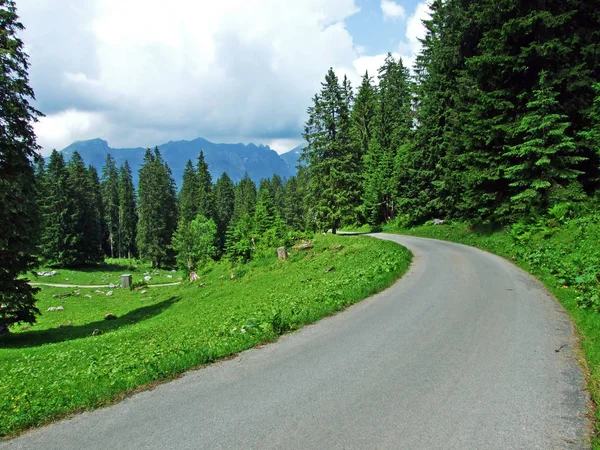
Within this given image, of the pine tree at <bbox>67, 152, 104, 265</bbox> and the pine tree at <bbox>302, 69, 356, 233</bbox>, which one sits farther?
the pine tree at <bbox>67, 152, 104, 265</bbox>

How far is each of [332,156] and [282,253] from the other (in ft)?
48.5

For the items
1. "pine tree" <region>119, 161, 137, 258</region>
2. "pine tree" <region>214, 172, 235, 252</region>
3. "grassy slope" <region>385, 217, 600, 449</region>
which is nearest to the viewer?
"grassy slope" <region>385, 217, 600, 449</region>

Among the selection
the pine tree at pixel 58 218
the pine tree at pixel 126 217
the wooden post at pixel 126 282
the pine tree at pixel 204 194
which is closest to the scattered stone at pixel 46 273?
the pine tree at pixel 58 218

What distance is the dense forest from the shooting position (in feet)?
58.0

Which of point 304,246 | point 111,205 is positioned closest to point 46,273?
point 111,205

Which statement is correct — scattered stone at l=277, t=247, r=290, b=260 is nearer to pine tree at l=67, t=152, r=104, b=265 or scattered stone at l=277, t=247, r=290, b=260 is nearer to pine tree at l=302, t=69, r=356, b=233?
pine tree at l=302, t=69, r=356, b=233

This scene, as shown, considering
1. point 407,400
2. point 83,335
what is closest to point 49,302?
point 83,335

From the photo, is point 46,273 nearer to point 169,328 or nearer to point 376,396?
point 169,328

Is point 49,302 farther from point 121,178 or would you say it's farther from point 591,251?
point 121,178

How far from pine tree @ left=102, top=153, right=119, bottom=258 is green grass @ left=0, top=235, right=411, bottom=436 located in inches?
2020

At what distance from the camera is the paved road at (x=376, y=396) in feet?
14.3

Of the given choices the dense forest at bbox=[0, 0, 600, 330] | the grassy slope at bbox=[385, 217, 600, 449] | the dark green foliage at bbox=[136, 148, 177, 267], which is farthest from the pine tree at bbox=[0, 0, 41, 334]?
the dark green foliage at bbox=[136, 148, 177, 267]

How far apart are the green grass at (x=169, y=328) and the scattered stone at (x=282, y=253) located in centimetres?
46

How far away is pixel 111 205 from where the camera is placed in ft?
267
